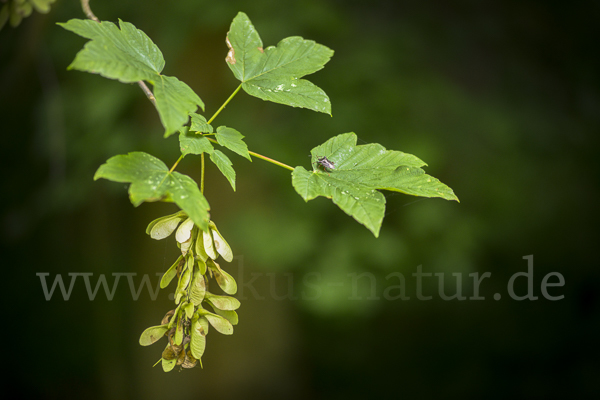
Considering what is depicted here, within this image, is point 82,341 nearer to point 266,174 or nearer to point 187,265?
point 266,174

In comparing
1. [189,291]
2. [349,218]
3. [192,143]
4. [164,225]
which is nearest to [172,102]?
[192,143]

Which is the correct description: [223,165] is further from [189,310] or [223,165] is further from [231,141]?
[189,310]

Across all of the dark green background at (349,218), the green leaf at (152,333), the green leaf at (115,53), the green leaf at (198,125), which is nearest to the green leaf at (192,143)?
the green leaf at (198,125)

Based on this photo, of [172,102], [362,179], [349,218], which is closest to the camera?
[172,102]

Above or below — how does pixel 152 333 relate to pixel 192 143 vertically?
below

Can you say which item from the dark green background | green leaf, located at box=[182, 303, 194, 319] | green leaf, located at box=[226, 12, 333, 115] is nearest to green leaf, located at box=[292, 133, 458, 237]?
green leaf, located at box=[226, 12, 333, 115]

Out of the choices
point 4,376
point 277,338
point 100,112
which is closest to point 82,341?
point 4,376

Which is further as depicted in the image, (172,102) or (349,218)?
(349,218)
